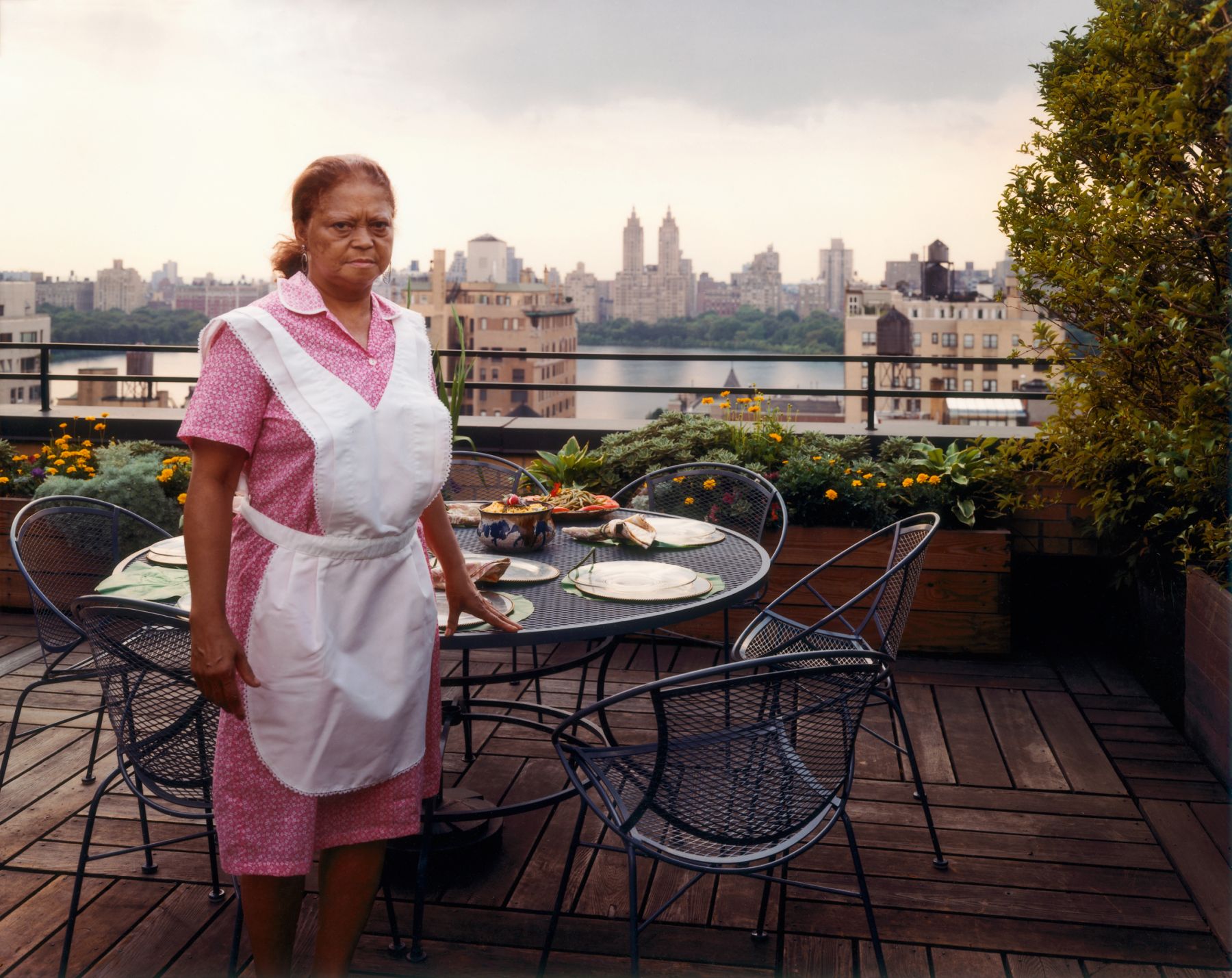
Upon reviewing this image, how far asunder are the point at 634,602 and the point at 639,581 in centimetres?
14

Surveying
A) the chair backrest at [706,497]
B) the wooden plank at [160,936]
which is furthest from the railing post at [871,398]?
the wooden plank at [160,936]

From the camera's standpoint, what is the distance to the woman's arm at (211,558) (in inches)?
59.2

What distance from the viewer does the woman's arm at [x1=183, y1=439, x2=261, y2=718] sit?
1.50 m

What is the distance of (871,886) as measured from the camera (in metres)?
2.41

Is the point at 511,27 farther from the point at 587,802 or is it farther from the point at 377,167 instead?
the point at 587,802

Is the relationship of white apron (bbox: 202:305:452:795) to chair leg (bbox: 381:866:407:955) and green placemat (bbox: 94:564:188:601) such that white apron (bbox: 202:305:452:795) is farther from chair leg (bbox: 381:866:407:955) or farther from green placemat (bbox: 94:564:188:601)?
green placemat (bbox: 94:564:188:601)

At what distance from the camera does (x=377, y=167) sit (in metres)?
1.68

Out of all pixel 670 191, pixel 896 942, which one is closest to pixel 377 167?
pixel 896 942

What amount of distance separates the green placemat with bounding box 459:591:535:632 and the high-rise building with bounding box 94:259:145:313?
6956 mm

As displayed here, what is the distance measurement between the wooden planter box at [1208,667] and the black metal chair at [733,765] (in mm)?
1676

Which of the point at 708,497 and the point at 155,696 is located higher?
the point at 708,497

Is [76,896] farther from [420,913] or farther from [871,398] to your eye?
[871,398]

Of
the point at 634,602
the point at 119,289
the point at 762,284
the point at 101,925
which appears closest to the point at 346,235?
the point at 634,602

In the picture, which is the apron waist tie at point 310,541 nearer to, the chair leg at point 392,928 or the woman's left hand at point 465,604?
the woman's left hand at point 465,604
